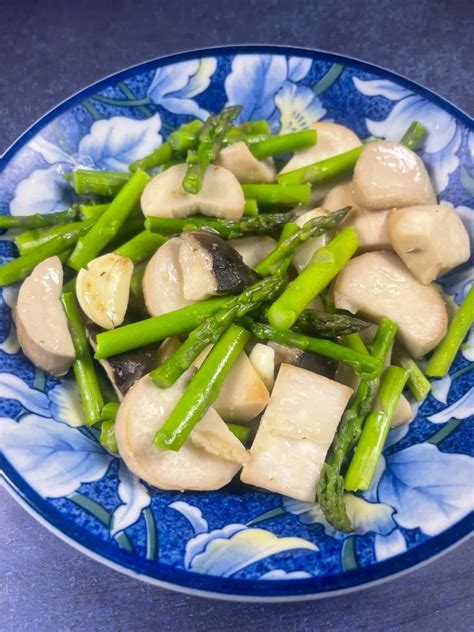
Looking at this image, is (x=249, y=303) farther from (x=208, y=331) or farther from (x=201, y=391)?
(x=201, y=391)

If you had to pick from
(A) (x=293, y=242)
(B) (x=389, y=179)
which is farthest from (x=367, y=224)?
(A) (x=293, y=242)

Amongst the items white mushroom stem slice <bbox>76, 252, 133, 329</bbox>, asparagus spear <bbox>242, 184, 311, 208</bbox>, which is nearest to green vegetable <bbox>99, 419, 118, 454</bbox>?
white mushroom stem slice <bbox>76, 252, 133, 329</bbox>

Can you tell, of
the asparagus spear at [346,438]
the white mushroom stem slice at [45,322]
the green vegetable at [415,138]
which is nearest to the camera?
the asparagus spear at [346,438]

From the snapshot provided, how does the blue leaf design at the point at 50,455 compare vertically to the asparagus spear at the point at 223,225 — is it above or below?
below

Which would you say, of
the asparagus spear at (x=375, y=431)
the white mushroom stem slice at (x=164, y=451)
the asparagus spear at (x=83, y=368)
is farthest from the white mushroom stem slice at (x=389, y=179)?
the asparagus spear at (x=83, y=368)

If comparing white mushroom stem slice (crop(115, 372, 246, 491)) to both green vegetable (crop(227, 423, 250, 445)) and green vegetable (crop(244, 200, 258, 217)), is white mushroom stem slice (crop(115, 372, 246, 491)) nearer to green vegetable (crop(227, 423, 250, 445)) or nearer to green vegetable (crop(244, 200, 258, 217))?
green vegetable (crop(227, 423, 250, 445))

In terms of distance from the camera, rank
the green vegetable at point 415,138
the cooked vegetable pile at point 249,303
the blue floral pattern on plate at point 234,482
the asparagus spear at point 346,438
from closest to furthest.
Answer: the blue floral pattern on plate at point 234,482
the asparagus spear at point 346,438
the cooked vegetable pile at point 249,303
the green vegetable at point 415,138

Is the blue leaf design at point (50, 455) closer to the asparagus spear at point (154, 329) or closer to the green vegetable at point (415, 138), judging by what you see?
the asparagus spear at point (154, 329)

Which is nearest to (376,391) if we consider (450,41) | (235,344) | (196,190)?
(235,344)
